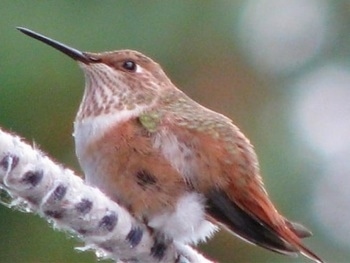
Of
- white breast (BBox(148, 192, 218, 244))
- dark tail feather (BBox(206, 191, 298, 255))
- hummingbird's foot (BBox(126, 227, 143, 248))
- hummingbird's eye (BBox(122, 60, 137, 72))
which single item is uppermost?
hummingbird's eye (BBox(122, 60, 137, 72))

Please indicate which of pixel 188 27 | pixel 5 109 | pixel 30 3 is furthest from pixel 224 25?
pixel 5 109

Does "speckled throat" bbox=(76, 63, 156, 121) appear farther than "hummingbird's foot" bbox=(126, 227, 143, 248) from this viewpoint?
Yes

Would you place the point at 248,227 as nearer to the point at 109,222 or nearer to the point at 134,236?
the point at 134,236

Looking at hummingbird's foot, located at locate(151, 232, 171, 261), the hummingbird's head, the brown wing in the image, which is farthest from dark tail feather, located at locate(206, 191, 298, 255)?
the hummingbird's head

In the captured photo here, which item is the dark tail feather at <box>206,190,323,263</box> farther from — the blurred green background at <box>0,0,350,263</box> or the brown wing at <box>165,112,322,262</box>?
the blurred green background at <box>0,0,350,263</box>

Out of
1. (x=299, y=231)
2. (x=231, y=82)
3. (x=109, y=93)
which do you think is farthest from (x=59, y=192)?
(x=231, y=82)

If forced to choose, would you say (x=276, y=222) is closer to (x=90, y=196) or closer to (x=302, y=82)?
(x=90, y=196)
